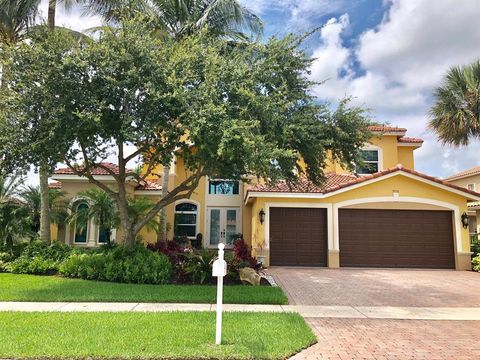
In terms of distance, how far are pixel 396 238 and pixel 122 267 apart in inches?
495

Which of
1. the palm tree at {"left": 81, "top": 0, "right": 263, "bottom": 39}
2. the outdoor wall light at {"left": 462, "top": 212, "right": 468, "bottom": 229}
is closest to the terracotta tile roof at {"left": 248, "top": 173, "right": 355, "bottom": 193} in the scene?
the outdoor wall light at {"left": 462, "top": 212, "right": 468, "bottom": 229}

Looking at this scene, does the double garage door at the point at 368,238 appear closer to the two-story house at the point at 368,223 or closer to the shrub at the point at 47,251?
the two-story house at the point at 368,223

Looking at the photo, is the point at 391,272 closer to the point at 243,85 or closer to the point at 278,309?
the point at 278,309

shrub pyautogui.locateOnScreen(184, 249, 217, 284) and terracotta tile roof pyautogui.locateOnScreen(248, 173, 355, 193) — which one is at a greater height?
terracotta tile roof pyautogui.locateOnScreen(248, 173, 355, 193)

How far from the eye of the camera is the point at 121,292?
998cm

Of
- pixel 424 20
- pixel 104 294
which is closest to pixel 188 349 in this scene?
pixel 104 294

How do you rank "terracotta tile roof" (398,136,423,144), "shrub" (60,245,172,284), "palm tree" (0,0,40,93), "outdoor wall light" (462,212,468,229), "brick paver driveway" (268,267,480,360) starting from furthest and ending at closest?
"terracotta tile roof" (398,136,423,144) → "outdoor wall light" (462,212,468,229) → "palm tree" (0,0,40,93) → "shrub" (60,245,172,284) → "brick paver driveway" (268,267,480,360)

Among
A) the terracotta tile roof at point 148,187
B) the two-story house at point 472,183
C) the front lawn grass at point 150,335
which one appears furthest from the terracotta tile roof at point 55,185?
the two-story house at point 472,183

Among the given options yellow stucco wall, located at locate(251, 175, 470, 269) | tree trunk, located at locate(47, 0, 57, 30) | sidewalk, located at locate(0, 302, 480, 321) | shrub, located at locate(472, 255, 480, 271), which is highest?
tree trunk, located at locate(47, 0, 57, 30)

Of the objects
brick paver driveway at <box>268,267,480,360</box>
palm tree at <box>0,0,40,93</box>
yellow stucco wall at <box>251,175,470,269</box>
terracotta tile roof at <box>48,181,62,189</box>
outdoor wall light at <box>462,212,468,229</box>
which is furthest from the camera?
terracotta tile roof at <box>48,181,62,189</box>

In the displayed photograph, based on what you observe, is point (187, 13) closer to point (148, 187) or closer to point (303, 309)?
point (148, 187)

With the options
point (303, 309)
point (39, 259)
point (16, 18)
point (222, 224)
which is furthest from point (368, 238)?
point (16, 18)

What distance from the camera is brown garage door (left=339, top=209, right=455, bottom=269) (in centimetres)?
1778

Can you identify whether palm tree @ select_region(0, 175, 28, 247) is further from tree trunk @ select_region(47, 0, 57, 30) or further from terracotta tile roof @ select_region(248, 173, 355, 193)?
Result: terracotta tile roof @ select_region(248, 173, 355, 193)
